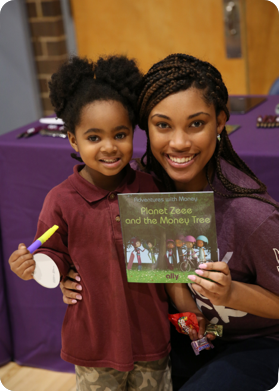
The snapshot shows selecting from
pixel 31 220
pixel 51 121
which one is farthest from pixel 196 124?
pixel 51 121

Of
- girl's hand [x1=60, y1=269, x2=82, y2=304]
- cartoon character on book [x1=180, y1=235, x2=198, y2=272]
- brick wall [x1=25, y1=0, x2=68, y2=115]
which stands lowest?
girl's hand [x1=60, y1=269, x2=82, y2=304]

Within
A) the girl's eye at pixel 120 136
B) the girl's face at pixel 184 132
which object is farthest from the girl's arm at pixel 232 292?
the girl's eye at pixel 120 136

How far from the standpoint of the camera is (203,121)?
93cm

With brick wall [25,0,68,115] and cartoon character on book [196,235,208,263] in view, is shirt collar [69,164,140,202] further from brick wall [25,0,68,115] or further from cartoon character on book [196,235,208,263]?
brick wall [25,0,68,115]

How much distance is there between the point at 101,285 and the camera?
1.03 metres

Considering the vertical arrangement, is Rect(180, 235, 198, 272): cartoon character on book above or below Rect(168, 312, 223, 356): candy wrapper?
above

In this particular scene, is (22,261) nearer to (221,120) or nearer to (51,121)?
(221,120)

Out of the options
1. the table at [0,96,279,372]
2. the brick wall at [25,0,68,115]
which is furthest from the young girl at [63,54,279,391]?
the brick wall at [25,0,68,115]

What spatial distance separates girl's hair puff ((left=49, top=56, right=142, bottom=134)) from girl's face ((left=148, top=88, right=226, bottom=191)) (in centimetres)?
8

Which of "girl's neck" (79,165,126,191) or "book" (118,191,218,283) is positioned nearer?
"book" (118,191,218,283)

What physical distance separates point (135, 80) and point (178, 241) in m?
0.37

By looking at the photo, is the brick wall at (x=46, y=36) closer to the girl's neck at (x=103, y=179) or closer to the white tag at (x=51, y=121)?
the white tag at (x=51, y=121)

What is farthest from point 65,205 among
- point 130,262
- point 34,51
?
point 34,51

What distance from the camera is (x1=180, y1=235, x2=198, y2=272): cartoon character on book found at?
3.03 feet
